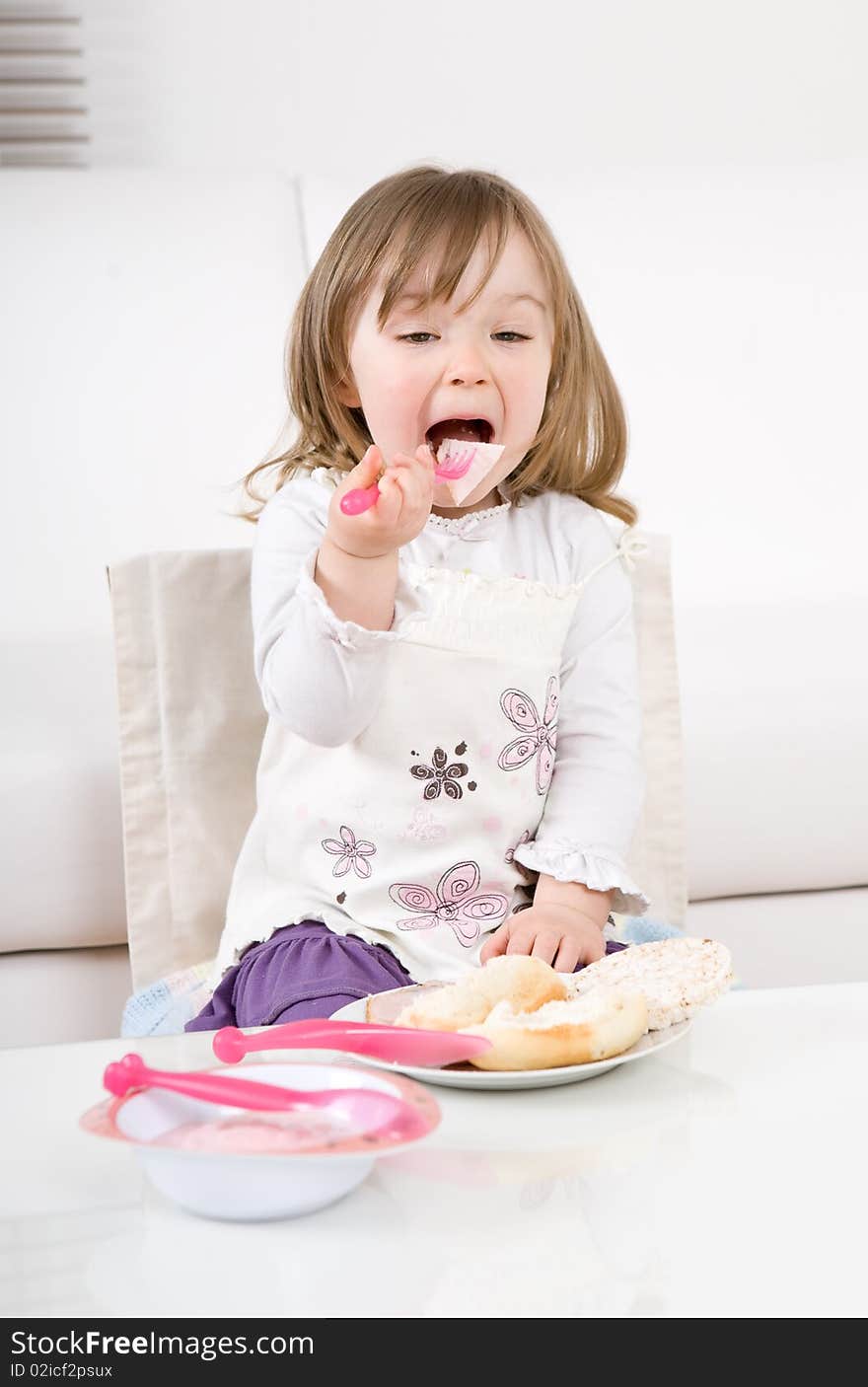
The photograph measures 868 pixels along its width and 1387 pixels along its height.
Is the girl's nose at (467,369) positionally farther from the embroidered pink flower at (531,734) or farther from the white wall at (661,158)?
the white wall at (661,158)

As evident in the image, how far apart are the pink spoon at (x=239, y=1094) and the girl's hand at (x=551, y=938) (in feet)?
1.39

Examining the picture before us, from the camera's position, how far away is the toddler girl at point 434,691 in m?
1.03

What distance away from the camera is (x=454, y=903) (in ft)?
3.56

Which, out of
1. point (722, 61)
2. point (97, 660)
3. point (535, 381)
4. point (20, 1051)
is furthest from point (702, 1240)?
point (722, 61)

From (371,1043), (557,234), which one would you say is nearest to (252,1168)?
(371,1043)

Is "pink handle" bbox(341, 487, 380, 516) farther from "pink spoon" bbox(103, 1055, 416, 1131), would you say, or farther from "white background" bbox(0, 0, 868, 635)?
"white background" bbox(0, 0, 868, 635)

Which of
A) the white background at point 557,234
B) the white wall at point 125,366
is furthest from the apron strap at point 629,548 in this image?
the white wall at point 125,366

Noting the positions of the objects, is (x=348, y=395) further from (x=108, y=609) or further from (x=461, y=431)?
(x=108, y=609)

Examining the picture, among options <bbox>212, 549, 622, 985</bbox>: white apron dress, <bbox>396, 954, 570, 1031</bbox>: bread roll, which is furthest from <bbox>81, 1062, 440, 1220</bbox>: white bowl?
<bbox>212, 549, 622, 985</bbox>: white apron dress
